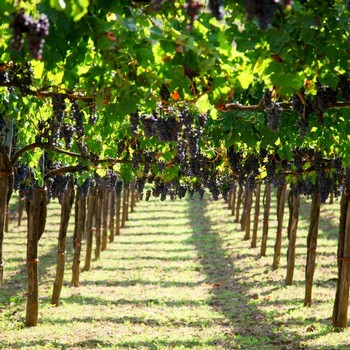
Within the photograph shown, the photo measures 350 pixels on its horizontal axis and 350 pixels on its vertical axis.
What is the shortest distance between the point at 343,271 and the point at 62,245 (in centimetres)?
538

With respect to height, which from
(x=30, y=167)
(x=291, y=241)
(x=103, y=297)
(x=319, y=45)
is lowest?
(x=103, y=297)

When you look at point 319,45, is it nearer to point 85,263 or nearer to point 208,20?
point 208,20

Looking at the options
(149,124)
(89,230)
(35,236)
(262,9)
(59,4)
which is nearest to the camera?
(262,9)

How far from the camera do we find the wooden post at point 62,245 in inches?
503

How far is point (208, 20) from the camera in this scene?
4.22 meters

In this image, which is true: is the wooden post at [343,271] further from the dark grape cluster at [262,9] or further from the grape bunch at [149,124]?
the dark grape cluster at [262,9]

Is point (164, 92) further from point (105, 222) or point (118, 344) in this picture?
point (105, 222)

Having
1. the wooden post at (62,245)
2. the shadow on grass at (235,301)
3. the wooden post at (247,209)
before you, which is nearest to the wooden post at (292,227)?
the shadow on grass at (235,301)

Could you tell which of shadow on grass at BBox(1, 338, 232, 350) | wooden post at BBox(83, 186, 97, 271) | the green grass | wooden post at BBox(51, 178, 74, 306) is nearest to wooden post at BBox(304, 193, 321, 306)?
the green grass

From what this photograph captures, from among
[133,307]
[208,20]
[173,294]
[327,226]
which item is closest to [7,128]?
[208,20]

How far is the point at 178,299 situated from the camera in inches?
551

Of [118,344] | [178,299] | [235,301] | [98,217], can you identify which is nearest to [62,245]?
[178,299]

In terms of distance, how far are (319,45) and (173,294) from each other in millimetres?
10938

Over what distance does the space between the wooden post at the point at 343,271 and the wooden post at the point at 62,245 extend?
5136 millimetres
